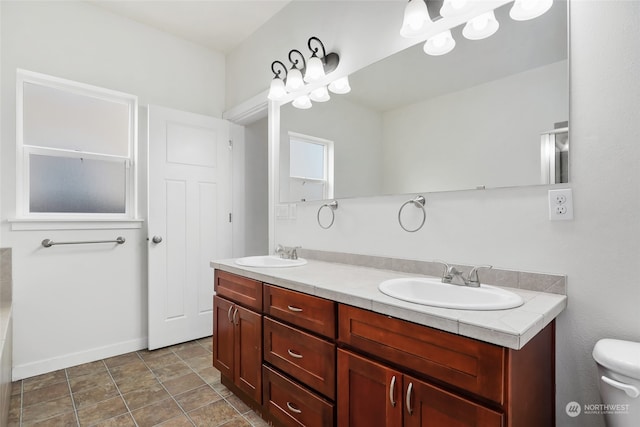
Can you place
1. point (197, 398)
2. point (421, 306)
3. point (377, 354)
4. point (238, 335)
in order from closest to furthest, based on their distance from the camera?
point (421, 306) < point (377, 354) < point (238, 335) < point (197, 398)

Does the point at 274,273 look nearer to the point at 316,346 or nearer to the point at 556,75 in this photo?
the point at 316,346

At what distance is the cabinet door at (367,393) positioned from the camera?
106 cm

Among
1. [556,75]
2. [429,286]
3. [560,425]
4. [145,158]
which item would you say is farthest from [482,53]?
[145,158]

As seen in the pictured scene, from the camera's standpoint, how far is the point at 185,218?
9.31ft

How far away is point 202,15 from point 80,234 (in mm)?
1996

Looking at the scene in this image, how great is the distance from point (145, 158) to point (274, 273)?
1.91 m

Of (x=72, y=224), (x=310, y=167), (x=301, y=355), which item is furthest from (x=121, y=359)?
(x=310, y=167)

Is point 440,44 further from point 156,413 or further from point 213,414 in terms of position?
point 156,413

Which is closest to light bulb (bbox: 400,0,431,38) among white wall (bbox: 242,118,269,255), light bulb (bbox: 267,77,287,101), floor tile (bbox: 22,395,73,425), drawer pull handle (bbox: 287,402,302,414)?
light bulb (bbox: 267,77,287,101)

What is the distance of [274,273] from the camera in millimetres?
1617

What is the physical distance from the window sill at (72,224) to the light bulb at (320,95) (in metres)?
1.77

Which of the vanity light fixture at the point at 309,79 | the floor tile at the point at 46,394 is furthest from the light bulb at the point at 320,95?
the floor tile at the point at 46,394

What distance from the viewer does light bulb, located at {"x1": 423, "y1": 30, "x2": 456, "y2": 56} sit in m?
1.51

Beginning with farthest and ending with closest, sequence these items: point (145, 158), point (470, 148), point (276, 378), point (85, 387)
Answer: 1. point (145, 158)
2. point (85, 387)
3. point (276, 378)
4. point (470, 148)
